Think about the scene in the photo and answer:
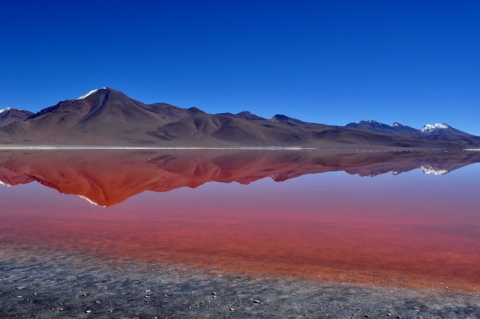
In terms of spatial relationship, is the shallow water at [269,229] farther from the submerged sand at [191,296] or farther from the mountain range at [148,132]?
the mountain range at [148,132]

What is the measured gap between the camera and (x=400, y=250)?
10.1 m

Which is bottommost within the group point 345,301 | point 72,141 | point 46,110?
point 345,301

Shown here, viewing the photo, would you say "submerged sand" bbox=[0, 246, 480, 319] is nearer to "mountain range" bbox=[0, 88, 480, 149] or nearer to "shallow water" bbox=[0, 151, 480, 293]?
"shallow water" bbox=[0, 151, 480, 293]

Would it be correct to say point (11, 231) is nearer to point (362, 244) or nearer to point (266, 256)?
point (266, 256)

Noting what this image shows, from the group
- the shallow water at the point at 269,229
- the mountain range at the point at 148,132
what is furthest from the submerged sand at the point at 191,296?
the mountain range at the point at 148,132

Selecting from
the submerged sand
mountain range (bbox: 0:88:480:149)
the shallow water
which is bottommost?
the submerged sand

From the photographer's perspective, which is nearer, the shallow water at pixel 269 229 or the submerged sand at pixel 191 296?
the submerged sand at pixel 191 296

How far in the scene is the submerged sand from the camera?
6.16 m

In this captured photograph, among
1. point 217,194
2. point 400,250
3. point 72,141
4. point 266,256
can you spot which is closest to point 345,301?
point 266,256

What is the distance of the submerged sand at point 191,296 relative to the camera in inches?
243

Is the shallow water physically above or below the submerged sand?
above

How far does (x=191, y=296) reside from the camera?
675cm

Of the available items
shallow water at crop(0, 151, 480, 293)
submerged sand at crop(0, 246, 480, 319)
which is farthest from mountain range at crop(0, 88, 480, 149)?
submerged sand at crop(0, 246, 480, 319)

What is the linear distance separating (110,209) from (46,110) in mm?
199447
